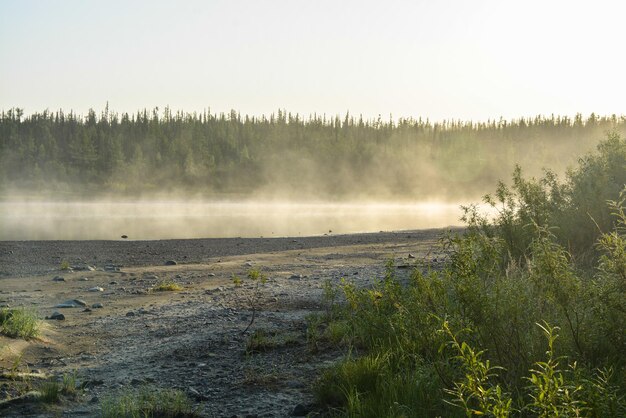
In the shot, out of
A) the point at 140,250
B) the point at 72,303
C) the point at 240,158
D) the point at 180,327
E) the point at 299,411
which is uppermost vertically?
the point at 240,158

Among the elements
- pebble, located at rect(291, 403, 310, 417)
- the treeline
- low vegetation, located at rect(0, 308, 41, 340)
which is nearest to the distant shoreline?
low vegetation, located at rect(0, 308, 41, 340)

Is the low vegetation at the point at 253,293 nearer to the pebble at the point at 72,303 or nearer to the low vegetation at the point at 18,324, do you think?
the pebble at the point at 72,303

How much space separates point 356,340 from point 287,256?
12.6m

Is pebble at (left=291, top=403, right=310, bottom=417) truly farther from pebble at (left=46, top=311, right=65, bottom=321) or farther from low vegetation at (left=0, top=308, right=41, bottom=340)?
pebble at (left=46, top=311, right=65, bottom=321)

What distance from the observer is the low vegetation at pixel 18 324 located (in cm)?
846

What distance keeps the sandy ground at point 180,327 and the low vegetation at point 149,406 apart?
0.57 ft

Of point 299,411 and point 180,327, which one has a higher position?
point 180,327

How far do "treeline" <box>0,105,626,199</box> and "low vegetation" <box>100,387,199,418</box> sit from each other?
309 ft

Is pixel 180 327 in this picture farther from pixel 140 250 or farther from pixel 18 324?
pixel 140 250

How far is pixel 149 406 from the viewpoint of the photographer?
19.5 feet

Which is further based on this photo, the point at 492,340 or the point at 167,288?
the point at 167,288

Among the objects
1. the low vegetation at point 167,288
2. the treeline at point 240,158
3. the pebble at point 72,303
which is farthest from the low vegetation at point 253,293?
the treeline at point 240,158

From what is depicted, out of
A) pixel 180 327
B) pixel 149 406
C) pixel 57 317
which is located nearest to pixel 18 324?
pixel 57 317

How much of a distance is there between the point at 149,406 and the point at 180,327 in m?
3.63
